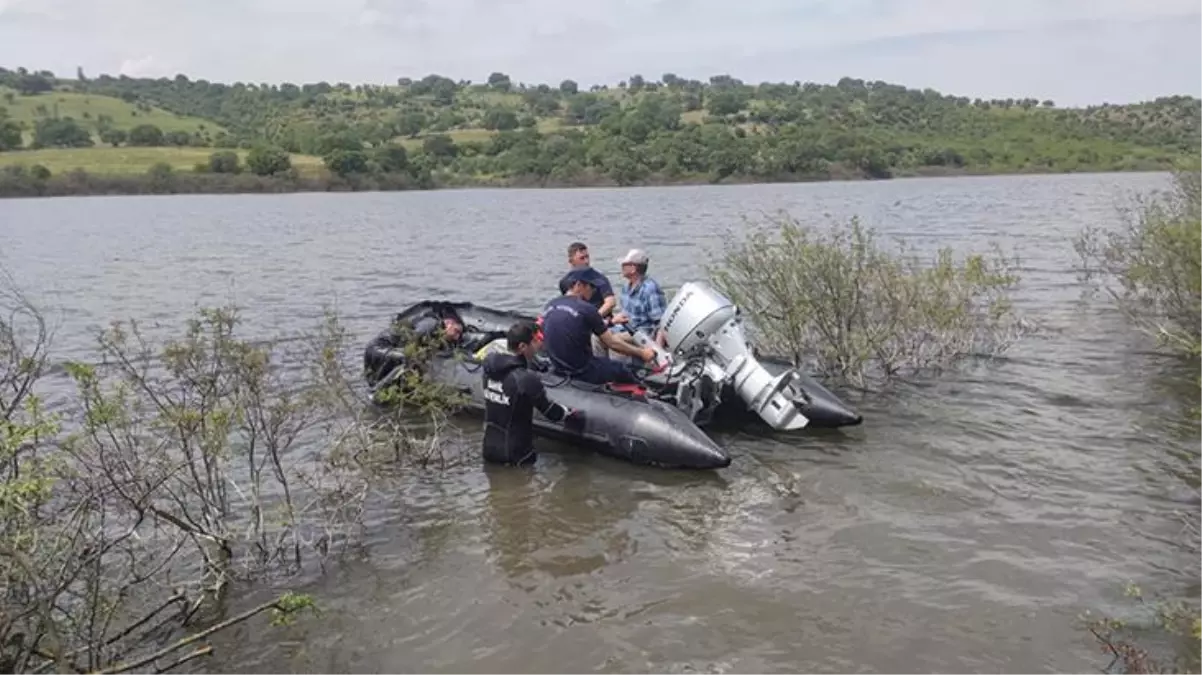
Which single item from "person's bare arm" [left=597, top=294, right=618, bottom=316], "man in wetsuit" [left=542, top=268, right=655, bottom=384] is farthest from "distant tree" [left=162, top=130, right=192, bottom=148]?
"man in wetsuit" [left=542, top=268, right=655, bottom=384]

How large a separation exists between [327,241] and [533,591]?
1244 inches

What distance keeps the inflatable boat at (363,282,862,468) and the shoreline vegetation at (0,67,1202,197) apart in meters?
62.9

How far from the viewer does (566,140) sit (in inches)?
3371

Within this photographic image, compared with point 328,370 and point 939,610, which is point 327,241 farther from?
point 939,610

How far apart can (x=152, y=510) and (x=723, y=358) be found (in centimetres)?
561

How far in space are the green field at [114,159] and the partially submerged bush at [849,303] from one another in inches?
2740

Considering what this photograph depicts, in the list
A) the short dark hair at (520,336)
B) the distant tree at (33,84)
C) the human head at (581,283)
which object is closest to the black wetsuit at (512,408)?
the short dark hair at (520,336)

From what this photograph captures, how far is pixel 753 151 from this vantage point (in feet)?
257

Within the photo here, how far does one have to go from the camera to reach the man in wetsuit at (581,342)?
9391 mm

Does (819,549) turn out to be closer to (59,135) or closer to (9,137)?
(9,137)

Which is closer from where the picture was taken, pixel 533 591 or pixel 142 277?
pixel 533 591

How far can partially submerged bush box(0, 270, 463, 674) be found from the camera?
4.58 meters

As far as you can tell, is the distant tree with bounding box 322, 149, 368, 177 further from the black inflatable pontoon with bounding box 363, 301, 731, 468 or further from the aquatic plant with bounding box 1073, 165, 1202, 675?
the black inflatable pontoon with bounding box 363, 301, 731, 468

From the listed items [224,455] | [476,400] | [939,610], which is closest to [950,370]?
[476,400]
